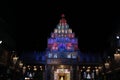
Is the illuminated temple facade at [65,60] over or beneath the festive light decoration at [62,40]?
beneath

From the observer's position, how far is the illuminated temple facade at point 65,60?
272 ft

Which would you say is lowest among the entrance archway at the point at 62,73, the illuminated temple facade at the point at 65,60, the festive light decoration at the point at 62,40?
the entrance archway at the point at 62,73

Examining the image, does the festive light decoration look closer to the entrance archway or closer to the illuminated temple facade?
the illuminated temple facade

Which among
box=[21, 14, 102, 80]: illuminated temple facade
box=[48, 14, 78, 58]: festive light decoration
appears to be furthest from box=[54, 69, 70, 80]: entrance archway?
box=[48, 14, 78, 58]: festive light decoration

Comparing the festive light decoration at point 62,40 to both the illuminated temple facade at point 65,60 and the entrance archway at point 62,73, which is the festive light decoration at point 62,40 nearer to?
the illuminated temple facade at point 65,60

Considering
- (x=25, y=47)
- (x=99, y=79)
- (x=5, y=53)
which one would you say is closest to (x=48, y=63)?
(x=25, y=47)

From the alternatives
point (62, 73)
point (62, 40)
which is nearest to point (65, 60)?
point (62, 73)

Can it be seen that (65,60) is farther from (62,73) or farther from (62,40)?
(62,40)

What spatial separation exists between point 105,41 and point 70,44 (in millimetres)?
18073

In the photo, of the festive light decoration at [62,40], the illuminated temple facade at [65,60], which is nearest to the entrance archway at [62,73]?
the illuminated temple facade at [65,60]

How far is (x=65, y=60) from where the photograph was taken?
84.9m

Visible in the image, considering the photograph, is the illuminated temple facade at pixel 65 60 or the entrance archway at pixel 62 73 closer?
the illuminated temple facade at pixel 65 60

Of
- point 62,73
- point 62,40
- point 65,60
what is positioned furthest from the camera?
point 62,40

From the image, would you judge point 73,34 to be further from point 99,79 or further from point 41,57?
point 99,79
